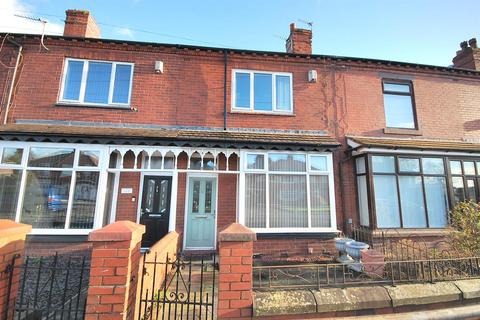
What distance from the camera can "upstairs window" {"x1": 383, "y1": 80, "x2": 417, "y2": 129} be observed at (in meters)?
9.52

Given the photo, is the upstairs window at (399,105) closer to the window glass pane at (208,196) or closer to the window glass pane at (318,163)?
the window glass pane at (318,163)

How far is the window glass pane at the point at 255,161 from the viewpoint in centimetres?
782

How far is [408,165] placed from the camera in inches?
328

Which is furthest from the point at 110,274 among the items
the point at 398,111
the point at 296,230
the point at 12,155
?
the point at 398,111

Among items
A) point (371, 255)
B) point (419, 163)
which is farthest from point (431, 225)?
point (371, 255)

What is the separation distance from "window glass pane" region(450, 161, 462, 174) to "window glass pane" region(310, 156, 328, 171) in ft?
15.0

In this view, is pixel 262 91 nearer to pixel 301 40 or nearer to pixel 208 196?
pixel 301 40

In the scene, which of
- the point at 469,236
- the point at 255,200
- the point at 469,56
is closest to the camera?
the point at 469,236

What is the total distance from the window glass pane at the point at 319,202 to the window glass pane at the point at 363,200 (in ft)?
4.28

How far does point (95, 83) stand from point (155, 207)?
469 centimetres

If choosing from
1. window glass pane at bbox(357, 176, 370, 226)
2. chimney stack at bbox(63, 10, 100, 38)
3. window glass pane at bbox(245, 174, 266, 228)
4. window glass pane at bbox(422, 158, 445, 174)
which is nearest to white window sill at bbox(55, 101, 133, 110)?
chimney stack at bbox(63, 10, 100, 38)

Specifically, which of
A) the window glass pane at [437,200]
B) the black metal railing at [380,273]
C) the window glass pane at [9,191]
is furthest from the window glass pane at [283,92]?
the window glass pane at [9,191]

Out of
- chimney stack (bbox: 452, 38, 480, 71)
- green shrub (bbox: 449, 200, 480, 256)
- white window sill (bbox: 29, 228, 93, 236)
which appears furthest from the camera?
chimney stack (bbox: 452, 38, 480, 71)

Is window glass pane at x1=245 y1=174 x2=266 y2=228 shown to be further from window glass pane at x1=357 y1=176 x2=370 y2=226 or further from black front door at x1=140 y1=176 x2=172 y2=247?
window glass pane at x1=357 y1=176 x2=370 y2=226
